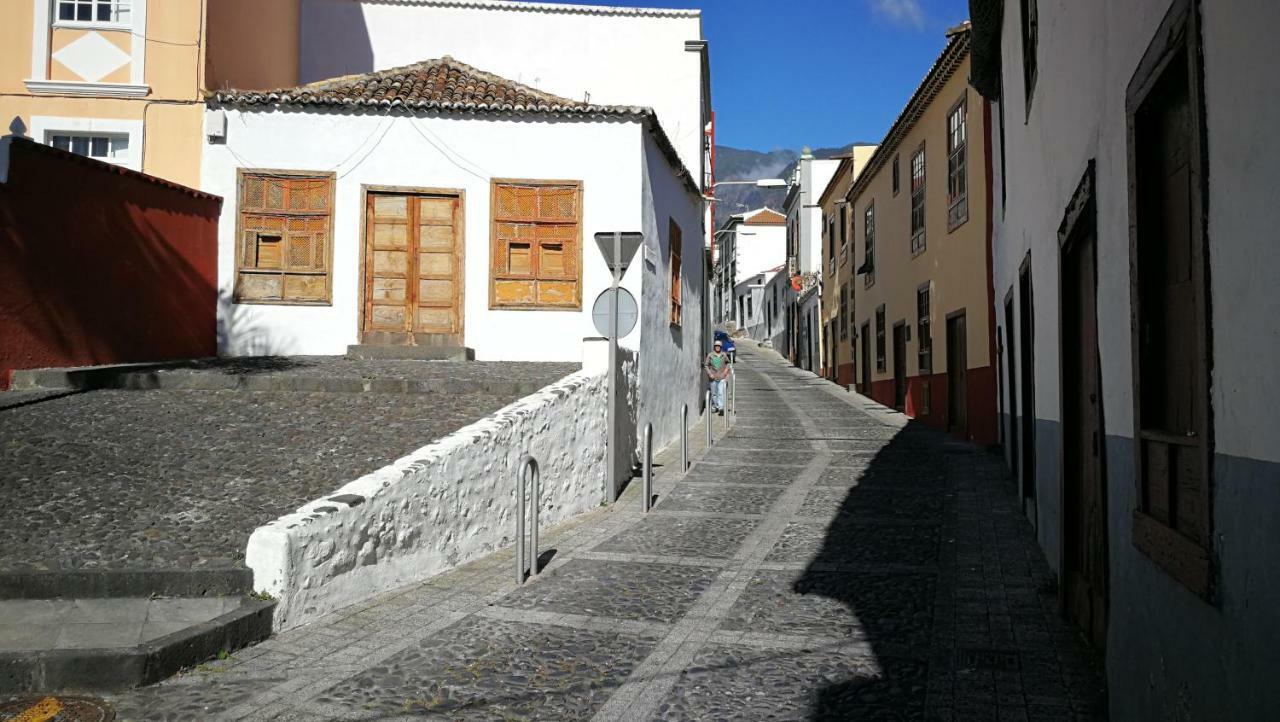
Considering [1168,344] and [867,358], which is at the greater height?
[867,358]

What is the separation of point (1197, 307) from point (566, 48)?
19.7 meters

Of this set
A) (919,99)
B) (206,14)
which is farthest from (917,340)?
(206,14)

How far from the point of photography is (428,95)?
1432 cm

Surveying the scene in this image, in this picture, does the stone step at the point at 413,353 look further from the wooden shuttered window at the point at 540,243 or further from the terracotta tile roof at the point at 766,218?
the terracotta tile roof at the point at 766,218

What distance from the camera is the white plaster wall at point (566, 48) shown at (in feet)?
67.6

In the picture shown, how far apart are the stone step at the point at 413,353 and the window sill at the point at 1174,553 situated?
10.9 meters

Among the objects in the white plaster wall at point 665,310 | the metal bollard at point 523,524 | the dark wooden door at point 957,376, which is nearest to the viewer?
the metal bollard at point 523,524

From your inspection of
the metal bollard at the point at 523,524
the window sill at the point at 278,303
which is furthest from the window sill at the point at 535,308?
the metal bollard at the point at 523,524

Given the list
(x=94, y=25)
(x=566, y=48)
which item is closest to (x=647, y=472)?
(x=94, y=25)

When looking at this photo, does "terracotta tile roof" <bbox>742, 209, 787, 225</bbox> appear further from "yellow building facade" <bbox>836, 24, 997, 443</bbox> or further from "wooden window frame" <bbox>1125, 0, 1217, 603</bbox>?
"wooden window frame" <bbox>1125, 0, 1217, 603</bbox>

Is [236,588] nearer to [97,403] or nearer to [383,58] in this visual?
[97,403]

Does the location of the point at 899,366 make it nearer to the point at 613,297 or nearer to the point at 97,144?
the point at 613,297

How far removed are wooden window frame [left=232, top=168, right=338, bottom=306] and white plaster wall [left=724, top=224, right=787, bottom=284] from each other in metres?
50.2

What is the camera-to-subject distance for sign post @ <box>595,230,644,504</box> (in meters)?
9.91
